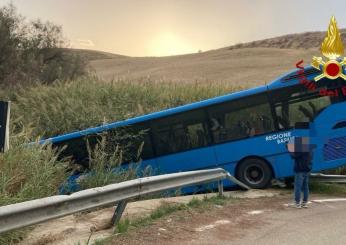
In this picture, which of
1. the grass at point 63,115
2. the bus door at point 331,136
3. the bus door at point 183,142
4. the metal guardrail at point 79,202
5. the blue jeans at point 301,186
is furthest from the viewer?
the bus door at point 183,142

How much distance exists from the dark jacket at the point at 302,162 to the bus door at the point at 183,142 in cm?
385

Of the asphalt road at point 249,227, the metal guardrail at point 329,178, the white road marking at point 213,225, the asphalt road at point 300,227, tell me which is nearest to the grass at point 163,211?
the asphalt road at point 249,227

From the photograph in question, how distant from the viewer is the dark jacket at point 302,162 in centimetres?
1028

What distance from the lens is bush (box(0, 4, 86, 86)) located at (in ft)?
98.4

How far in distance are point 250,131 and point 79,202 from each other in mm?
8056

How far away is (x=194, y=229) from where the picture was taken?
24.3 ft

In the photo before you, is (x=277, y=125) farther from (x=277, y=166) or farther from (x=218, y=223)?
(x=218, y=223)

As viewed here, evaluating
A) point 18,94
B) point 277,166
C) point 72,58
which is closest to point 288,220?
point 277,166

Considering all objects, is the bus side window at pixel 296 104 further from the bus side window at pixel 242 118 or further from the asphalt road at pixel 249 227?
the asphalt road at pixel 249 227

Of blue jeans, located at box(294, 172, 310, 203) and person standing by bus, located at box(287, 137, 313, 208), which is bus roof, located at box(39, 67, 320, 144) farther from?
blue jeans, located at box(294, 172, 310, 203)

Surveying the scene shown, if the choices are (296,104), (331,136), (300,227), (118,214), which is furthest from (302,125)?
(118,214)

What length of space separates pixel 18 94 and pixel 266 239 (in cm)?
1956

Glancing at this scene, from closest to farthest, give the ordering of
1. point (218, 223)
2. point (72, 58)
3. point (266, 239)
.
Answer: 1. point (266, 239)
2. point (218, 223)
3. point (72, 58)

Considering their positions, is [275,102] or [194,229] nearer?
[194,229]
